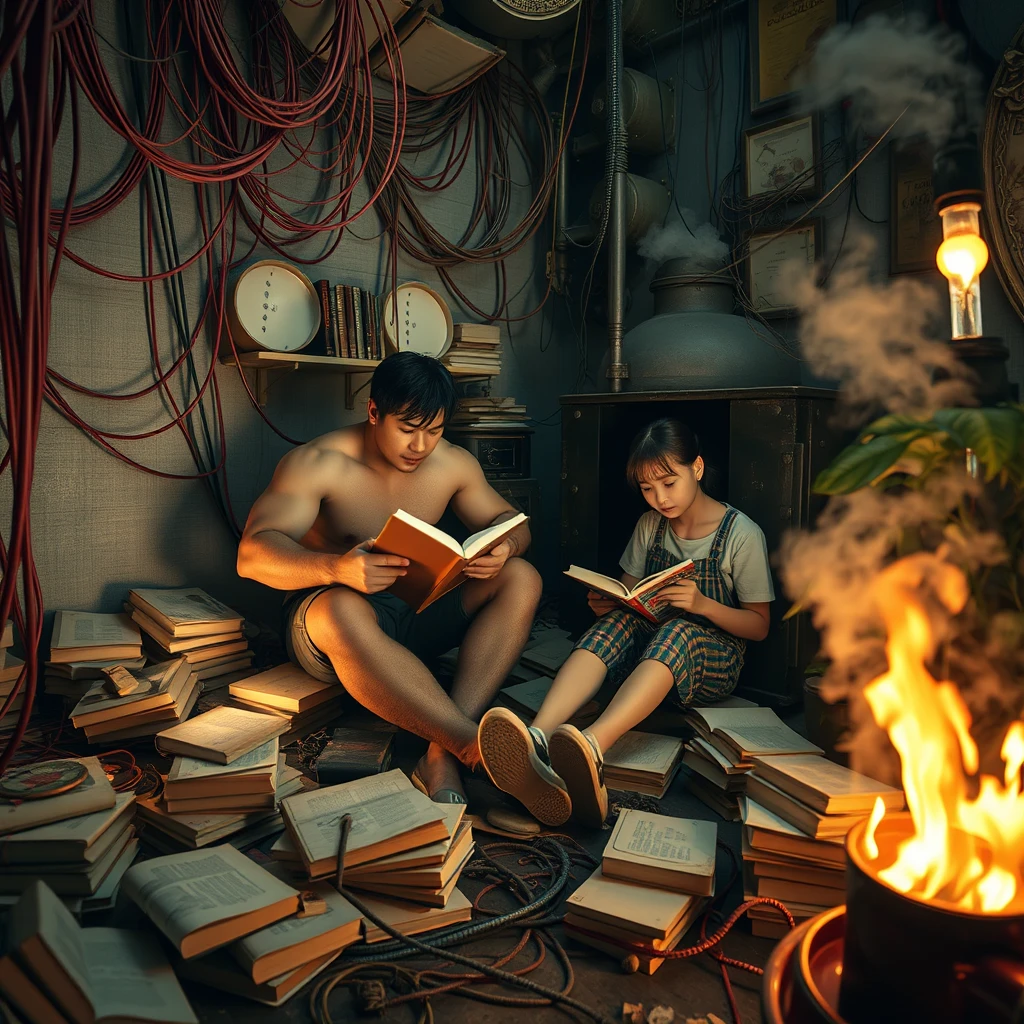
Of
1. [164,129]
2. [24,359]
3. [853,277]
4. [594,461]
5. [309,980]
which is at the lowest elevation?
[309,980]

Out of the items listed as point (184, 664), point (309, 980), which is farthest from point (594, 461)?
point (309, 980)

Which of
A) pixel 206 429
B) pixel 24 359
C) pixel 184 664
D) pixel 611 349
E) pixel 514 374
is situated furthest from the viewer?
pixel 514 374

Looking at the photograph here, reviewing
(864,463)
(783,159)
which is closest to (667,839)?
(864,463)

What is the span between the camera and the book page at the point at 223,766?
1.79 m

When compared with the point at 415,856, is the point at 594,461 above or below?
above

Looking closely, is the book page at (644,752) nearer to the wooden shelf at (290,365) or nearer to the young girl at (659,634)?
the young girl at (659,634)

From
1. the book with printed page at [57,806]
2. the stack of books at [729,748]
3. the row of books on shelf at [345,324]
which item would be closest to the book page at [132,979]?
the book with printed page at [57,806]

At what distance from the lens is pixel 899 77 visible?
2982 millimetres

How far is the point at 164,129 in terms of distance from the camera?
2908mm

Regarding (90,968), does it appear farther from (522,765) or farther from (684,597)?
(684,597)

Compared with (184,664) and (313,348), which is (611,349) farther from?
(184,664)

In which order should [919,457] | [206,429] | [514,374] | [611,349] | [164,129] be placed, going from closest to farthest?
[919,457] → [164,129] → [206,429] → [611,349] → [514,374]

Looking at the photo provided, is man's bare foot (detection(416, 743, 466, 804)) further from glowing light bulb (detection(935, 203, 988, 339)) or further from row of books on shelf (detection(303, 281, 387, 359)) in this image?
row of books on shelf (detection(303, 281, 387, 359))

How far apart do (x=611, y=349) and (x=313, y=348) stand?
1.30 m
